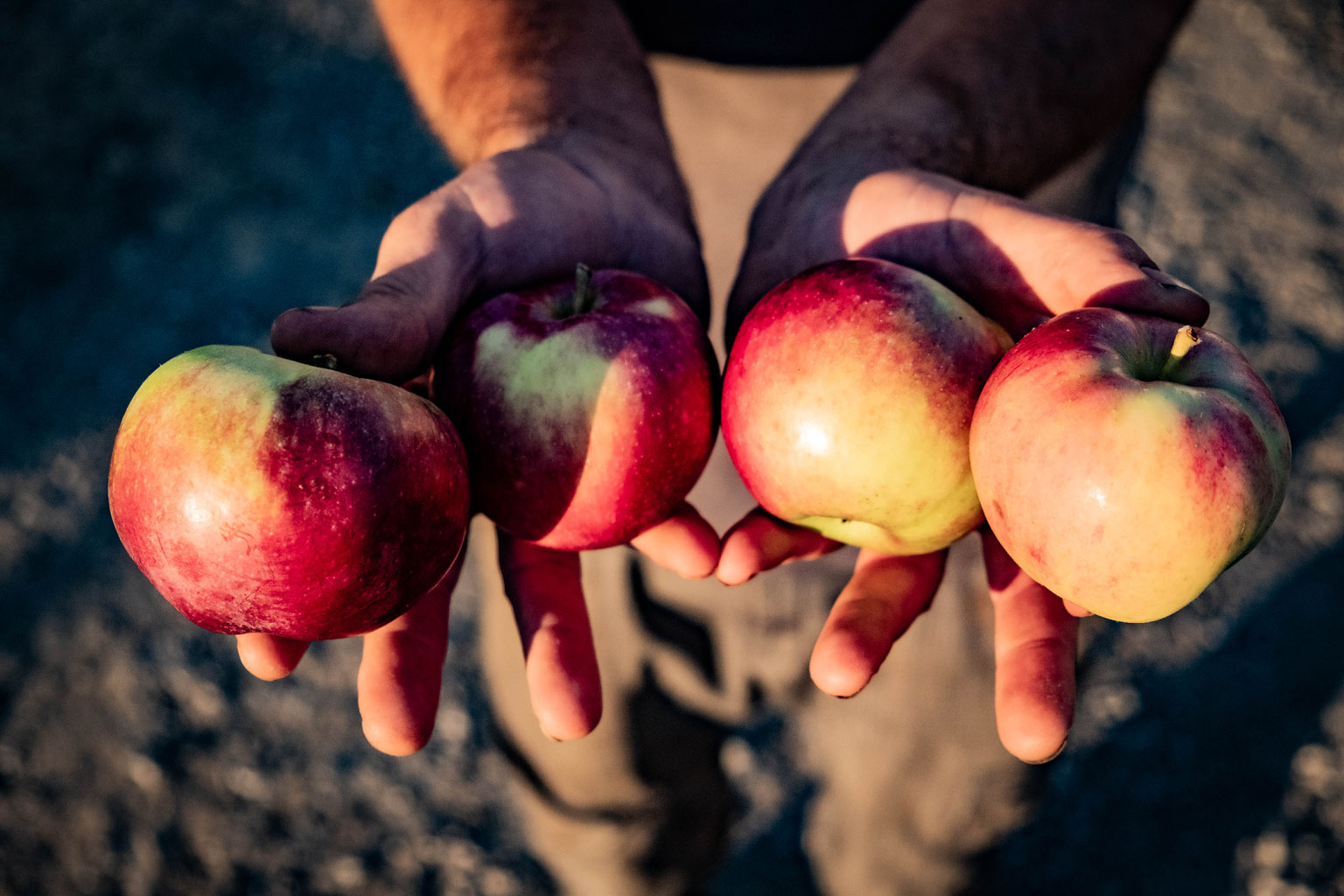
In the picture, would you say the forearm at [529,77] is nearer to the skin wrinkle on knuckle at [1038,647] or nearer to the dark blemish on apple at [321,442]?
the dark blemish on apple at [321,442]

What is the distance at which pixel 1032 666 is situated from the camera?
1322 millimetres

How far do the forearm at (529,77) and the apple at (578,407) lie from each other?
0.61 metres

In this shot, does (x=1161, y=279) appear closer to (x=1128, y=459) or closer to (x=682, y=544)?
(x=1128, y=459)

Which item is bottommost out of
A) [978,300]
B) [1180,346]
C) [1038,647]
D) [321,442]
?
[1038,647]

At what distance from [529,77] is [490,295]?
755 mm

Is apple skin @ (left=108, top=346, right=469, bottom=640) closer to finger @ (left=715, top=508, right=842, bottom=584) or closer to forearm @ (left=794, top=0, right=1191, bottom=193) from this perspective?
finger @ (left=715, top=508, right=842, bottom=584)

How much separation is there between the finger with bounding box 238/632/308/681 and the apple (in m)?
0.36

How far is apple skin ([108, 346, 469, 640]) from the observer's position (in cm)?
113

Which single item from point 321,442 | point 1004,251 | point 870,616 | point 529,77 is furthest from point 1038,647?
point 529,77

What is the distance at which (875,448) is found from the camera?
1.29 meters

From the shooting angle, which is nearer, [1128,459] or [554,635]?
[1128,459]

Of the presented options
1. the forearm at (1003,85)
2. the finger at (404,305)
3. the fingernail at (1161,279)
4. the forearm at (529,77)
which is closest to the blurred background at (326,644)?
the forearm at (1003,85)

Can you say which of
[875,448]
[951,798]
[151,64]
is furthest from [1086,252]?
[151,64]

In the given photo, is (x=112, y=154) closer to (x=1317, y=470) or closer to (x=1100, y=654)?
(x=1100, y=654)
